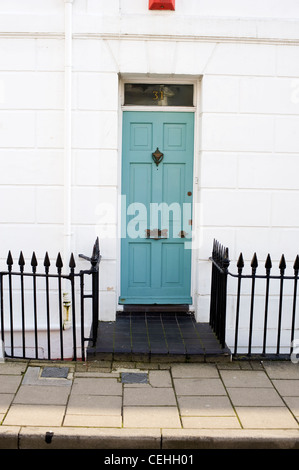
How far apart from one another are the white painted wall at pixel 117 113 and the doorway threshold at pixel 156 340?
0.45 metres

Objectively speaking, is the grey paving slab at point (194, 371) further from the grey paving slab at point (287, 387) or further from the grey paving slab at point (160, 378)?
the grey paving slab at point (287, 387)

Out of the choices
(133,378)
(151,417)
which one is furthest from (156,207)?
(151,417)

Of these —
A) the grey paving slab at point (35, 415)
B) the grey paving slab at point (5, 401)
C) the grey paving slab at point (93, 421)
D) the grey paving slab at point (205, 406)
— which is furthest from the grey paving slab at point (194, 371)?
the grey paving slab at point (5, 401)

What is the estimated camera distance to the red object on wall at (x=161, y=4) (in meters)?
5.68

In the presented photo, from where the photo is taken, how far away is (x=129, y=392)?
446 cm

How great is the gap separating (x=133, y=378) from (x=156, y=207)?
233 centimetres

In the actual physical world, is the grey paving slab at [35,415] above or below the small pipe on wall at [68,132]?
below

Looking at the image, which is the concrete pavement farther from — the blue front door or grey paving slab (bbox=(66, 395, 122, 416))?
the blue front door

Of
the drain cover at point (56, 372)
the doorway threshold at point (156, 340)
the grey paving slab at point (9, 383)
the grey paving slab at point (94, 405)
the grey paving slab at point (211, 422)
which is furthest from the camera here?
the doorway threshold at point (156, 340)

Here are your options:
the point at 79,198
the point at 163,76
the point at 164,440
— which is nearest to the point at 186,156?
the point at 163,76

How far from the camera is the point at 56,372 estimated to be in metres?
4.83

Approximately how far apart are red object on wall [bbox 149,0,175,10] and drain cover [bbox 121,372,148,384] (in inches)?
159

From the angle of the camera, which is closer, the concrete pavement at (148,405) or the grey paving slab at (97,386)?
the concrete pavement at (148,405)
